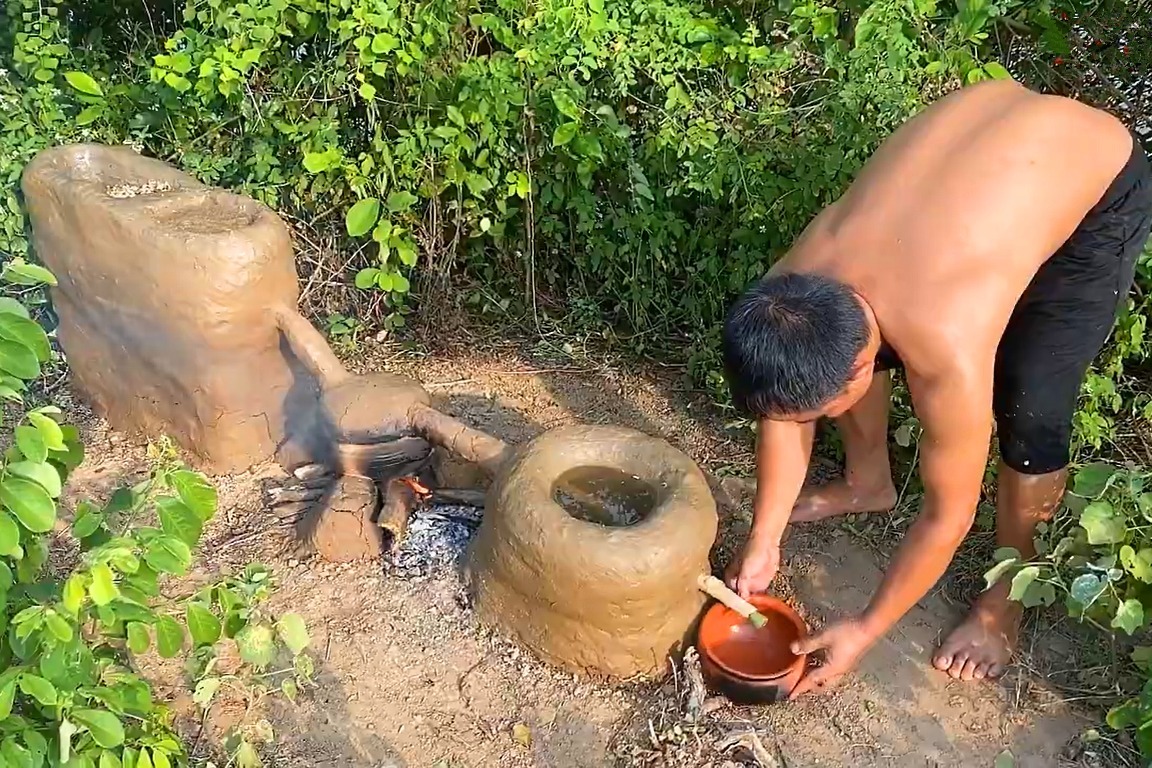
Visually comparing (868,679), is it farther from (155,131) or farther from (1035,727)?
(155,131)

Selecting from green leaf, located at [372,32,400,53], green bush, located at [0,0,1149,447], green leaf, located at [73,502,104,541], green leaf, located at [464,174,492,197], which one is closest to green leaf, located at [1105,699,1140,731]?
green bush, located at [0,0,1149,447]

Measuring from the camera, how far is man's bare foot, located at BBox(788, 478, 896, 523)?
Answer: 3223mm

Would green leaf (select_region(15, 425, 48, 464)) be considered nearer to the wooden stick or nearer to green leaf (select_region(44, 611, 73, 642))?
green leaf (select_region(44, 611, 73, 642))

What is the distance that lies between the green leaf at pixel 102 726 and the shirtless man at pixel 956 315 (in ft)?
4.33

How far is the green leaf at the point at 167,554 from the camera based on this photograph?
1612mm

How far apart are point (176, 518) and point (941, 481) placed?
1585 mm

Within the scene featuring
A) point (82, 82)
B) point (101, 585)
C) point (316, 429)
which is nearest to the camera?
point (101, 585)

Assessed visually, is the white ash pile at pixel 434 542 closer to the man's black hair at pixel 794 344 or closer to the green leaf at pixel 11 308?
the man's black hair at pixel 794 344

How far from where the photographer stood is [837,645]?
2.55m

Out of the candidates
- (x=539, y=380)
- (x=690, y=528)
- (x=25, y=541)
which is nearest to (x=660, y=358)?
(x=539, y=380)


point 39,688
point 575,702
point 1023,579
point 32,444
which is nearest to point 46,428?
point 32,444

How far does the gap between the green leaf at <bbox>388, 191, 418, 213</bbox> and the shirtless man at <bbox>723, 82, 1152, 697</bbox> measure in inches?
65.0

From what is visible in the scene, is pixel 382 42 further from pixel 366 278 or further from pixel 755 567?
pixel 755 567

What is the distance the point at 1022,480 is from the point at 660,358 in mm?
1606
